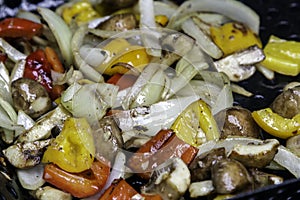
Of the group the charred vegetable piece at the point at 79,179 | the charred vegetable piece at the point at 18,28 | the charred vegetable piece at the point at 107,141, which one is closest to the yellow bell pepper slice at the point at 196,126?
the charred vegetable piece at the point at 107,141

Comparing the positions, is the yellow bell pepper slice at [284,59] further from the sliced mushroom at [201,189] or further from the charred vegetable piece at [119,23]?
the sliced mushroom at [201,189]

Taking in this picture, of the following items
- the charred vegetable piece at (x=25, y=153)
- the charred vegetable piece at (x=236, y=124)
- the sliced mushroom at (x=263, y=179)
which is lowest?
the sliced mushroom at (x=263, y=179)

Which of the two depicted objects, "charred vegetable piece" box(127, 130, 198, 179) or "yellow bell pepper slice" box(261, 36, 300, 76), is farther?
"yellow bell pepper slice" box(261, 36, 300, 76)

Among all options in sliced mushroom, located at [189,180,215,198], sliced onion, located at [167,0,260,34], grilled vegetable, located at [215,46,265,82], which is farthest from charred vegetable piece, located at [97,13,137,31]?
sliced mushroom, located at [189,180,215,198]

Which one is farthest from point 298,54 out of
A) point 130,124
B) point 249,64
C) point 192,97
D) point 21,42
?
point 21,42

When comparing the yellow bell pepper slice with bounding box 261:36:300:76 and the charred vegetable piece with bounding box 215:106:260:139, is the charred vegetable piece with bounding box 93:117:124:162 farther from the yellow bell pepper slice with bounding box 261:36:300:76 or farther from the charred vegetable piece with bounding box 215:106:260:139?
the yellow bell pepper slice with bounding box 261:36:300:76

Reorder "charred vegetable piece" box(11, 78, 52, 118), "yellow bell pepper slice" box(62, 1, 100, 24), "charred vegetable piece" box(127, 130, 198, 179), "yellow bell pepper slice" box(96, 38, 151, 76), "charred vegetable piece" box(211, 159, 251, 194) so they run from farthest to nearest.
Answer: "yellow bell pepper slice" box(62, 1, 100, 24) → "yellow bell pepper slice" box(96, 38, 151, 76) → "charred vegetable piece" box(11, 78, 52, 118) → "charred vegetable piece" box(127, 130, 198, 179) → "charred vegetable piece" box(211, 159, 251, 194)
